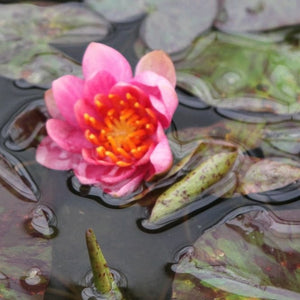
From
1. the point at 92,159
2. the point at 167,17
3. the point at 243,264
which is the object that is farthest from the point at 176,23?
the point at 243,264

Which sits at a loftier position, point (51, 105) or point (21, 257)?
point (51, 105)

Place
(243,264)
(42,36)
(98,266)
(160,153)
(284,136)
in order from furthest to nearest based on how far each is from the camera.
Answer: (42,36)
(284,136)
(160,153)
(243,264)
(98,266)

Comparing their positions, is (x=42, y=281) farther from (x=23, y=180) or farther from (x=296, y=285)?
(x=296, y=285)

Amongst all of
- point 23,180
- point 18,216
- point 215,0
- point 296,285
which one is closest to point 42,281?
point 18,216

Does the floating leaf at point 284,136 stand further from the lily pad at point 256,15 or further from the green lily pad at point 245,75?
the lily pad at point 256,15

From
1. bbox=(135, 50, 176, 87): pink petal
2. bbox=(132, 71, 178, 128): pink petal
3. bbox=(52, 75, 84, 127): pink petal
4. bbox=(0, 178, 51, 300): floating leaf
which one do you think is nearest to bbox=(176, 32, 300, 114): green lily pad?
bbox=(135, 50, 176, 87): pink petal

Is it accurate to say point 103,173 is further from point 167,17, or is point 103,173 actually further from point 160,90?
point 167,17
